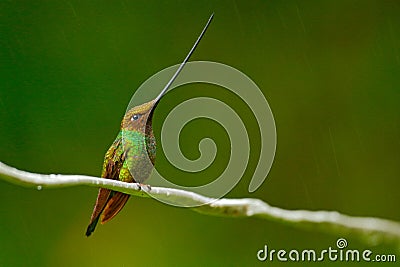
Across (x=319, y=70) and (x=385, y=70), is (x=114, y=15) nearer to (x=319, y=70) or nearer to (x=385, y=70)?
(x=319, y=70)

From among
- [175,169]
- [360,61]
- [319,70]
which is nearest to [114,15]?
[175,169]

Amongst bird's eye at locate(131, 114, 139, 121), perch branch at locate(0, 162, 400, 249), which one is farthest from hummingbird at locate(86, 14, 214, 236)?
perch branch at locate(0, 162, 400, 249)

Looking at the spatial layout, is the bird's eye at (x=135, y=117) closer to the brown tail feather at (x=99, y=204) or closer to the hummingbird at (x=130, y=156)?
the hummingbird at (x=130, y=156)

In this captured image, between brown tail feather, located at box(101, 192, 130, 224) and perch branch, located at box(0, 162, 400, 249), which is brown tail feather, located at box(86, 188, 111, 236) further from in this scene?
perch branch, located at box(0, 162, 400, 249)

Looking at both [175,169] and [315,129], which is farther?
[315,129]

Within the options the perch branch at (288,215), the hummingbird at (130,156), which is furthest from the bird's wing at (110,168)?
the perch branch at (288,215)

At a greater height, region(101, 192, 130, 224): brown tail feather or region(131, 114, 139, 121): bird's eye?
region(131, 114, 139, 121): bird's eye

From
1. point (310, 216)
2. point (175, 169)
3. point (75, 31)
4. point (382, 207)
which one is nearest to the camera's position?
point (310, 216)

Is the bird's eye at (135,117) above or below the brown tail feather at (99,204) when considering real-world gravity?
above
